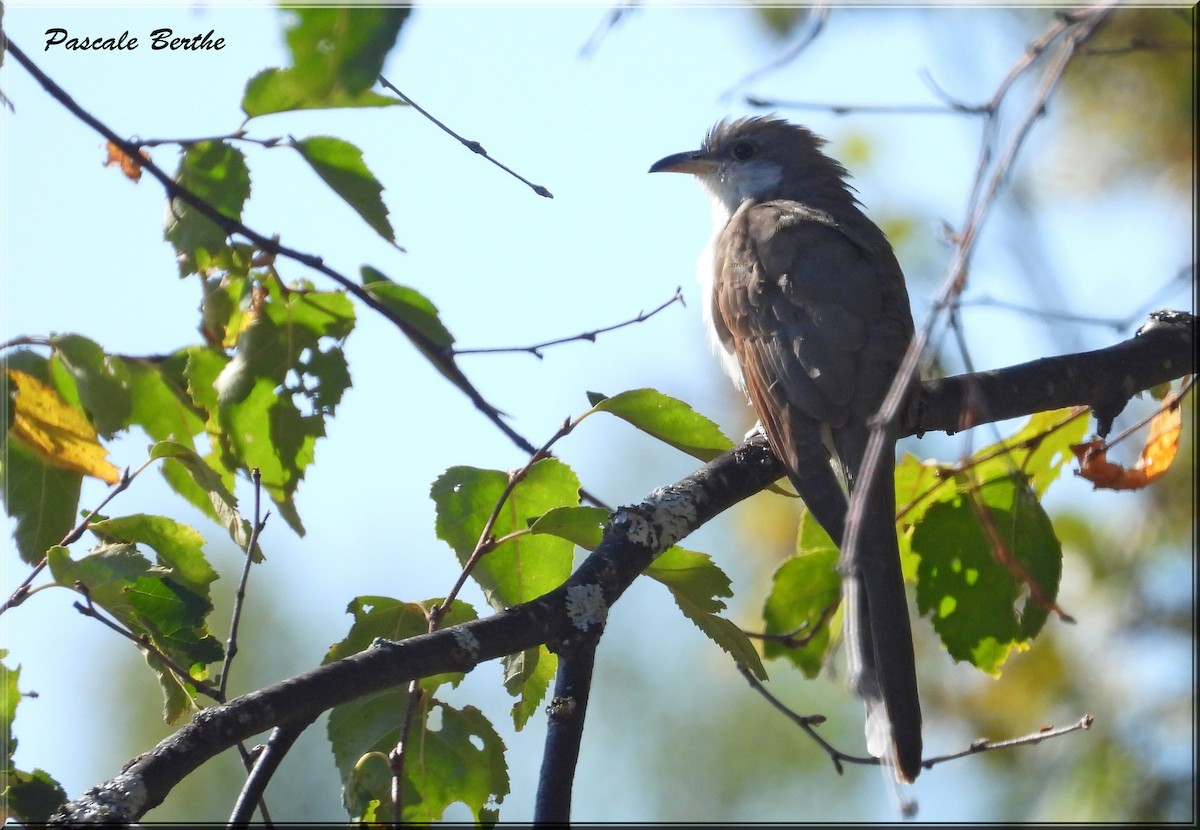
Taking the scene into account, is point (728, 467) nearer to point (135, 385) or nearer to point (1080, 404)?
point (1080, 404)

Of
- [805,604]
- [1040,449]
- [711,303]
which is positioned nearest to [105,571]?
[805,604]

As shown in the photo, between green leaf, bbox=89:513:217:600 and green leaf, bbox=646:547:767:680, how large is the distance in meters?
0.91

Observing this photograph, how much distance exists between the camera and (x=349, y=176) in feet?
7.77

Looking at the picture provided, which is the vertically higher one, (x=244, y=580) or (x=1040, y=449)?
(x=1040, y=449)

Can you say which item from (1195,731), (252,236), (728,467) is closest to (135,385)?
(252,236)

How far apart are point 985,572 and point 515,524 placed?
128 centimetres

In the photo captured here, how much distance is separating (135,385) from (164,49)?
0.93m

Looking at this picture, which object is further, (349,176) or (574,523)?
(349,176)

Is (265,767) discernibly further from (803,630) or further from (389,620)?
(803,630)

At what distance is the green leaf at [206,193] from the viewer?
236 cm

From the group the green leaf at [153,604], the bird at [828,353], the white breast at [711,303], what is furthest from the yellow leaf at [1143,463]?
the green leaf at [153,604]

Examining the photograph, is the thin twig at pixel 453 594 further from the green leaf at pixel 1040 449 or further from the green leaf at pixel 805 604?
the green leaf at pixel 1040 449

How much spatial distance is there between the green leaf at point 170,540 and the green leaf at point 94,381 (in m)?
0.23

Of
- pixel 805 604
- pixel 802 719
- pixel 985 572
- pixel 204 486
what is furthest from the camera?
pixel 805 604
